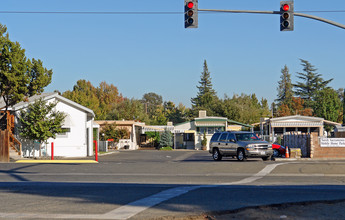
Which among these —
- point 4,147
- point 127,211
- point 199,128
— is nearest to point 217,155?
point 4,147

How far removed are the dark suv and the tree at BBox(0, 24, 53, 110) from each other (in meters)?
14.9

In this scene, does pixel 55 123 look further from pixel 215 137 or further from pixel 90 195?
pixel 90 195

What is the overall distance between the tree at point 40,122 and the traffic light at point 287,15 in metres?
21.6

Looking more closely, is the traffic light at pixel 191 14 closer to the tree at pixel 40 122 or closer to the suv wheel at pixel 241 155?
the suv wheel at pixel 241 155

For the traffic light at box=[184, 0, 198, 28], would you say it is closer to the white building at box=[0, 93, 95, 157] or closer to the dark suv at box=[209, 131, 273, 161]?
the dark suv at box=[209, 131, 273, 161]

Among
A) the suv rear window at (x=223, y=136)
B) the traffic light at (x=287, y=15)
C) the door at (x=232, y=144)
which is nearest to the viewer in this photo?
the traffic light at (x=287, y=15)

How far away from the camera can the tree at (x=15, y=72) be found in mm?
35125

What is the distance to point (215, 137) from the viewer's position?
104ft

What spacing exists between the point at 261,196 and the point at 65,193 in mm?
5544

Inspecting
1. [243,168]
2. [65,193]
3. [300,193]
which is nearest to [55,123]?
[243,168]

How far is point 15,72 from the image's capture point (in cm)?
3519

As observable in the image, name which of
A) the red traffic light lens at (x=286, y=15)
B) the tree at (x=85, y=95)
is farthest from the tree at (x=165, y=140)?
the red traffic light lens at (x=286, y=15)

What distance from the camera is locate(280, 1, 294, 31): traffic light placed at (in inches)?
706

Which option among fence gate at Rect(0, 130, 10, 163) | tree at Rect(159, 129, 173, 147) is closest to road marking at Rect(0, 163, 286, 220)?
fence gate at Rect(0, 130, 10, 163)
